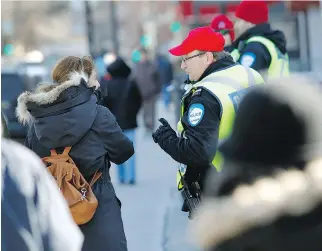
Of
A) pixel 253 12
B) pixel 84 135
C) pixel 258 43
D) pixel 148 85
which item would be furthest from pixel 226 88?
pixel 148 85

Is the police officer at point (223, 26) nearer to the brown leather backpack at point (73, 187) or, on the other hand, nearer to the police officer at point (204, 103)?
the police officer at point (204, 103)

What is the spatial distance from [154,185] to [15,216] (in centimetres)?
929

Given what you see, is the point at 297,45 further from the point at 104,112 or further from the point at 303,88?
the point at 303,88

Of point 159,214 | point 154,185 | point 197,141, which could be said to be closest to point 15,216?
point 197,141

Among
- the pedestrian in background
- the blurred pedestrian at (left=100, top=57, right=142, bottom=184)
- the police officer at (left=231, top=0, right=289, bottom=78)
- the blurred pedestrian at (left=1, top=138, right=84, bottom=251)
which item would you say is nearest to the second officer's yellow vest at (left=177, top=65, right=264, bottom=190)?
the police officer at (left=231, top=0, right=289, bottom=78)

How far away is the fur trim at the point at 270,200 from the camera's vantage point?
2754 mm

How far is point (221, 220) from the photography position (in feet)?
9.26

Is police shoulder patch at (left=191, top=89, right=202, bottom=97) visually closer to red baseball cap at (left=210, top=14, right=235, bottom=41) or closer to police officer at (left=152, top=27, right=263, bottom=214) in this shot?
police officer at (left=152, top=27, right=263, bottom=214)

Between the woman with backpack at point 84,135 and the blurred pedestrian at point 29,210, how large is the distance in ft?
6.82

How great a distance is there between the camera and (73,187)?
16.5 feet

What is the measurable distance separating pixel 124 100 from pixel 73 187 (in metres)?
7.07

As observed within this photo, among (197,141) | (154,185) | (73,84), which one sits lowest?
(154,185)

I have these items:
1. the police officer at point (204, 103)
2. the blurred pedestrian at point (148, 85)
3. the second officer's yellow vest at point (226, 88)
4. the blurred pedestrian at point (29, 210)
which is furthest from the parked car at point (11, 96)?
the blurred pedestrian at point (29, 210)

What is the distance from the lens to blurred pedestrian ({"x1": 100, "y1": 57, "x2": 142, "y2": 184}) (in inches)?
469
